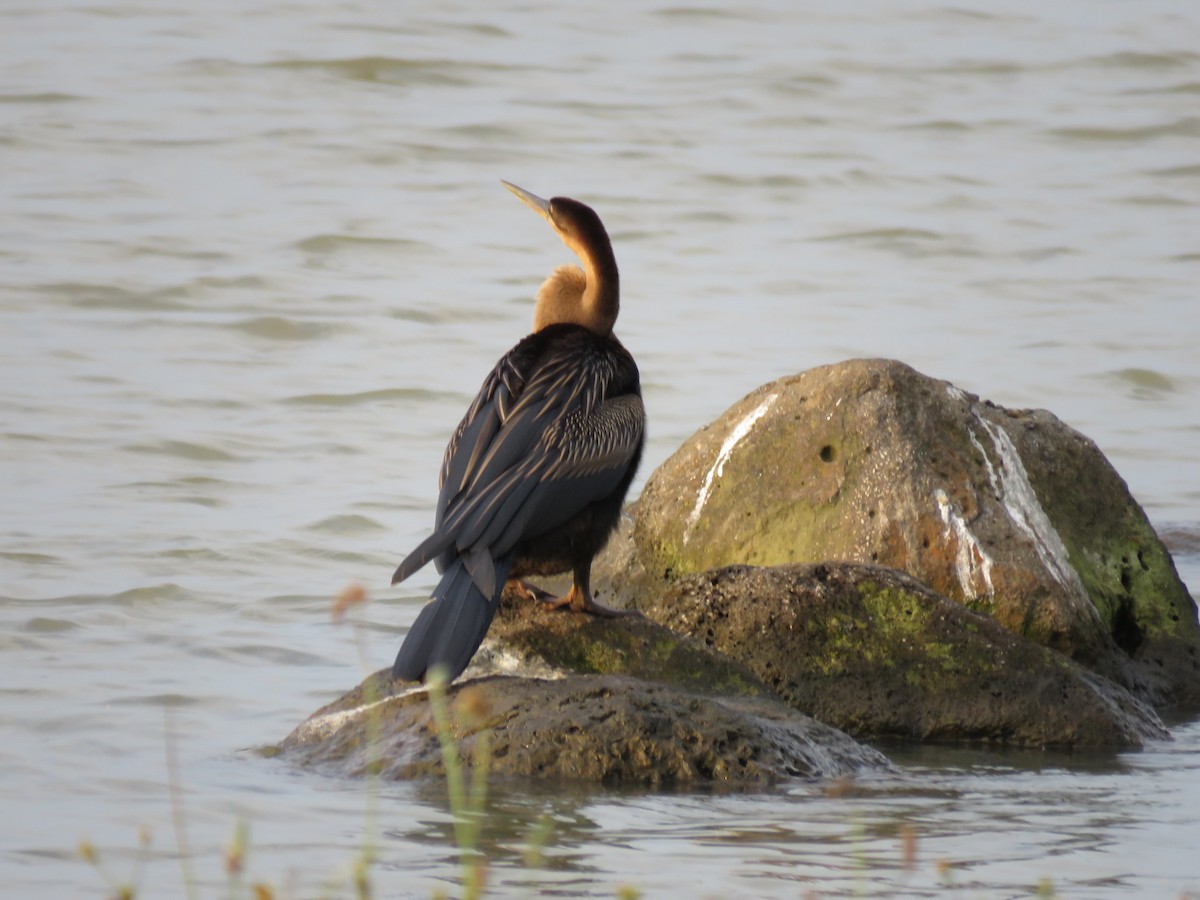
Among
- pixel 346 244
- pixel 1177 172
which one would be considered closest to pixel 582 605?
pixel 346 244

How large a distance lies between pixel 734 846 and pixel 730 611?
1.47 m

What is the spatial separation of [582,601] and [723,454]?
5.28 feet

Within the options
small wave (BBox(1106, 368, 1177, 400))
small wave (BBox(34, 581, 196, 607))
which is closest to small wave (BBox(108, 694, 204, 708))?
small wave (BBox(34, 581, 196, 607))

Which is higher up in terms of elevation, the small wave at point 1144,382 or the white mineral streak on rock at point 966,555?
the small wave at point 1144,382

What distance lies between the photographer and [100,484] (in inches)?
428

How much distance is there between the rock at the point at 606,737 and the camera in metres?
5.28

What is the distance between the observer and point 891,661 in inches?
247

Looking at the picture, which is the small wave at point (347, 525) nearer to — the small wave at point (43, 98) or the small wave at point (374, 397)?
the small wave at point (374, 397)

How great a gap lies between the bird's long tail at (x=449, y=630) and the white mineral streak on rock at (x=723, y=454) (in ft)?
6.74

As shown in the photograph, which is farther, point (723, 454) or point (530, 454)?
point (723, 454)

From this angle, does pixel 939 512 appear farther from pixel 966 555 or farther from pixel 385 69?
pixel 385 69

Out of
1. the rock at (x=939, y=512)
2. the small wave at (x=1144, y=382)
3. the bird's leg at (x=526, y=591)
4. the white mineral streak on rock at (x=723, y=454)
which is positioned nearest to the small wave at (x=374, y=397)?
the small wave at (x=1144, y=382)

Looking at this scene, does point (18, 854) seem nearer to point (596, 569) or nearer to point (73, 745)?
point (73, 745)

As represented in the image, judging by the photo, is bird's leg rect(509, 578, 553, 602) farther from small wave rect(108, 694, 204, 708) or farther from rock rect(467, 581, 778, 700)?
small wave rect(108, 694, 204, 708)
